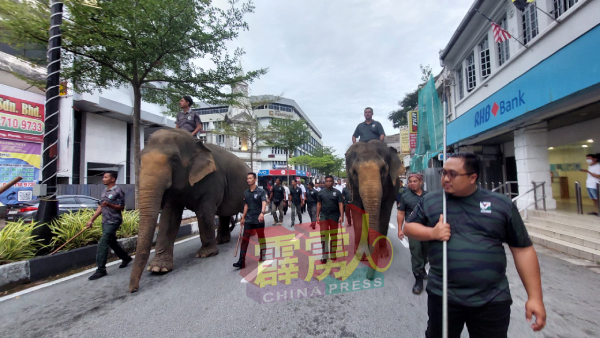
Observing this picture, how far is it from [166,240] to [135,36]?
5.42 metres

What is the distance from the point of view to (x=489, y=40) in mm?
11203

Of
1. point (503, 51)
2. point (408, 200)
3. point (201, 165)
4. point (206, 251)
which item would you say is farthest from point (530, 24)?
point (206, 251)

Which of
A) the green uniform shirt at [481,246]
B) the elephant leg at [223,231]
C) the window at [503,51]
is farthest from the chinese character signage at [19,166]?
the window at [503,51]

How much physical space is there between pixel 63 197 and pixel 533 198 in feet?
52.6

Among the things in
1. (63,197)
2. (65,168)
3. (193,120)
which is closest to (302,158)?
(65,168)

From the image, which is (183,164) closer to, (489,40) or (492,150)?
(489,40)

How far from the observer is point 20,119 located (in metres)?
13.5

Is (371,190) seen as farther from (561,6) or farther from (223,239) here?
(561,6)

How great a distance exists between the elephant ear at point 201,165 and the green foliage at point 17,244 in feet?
9.54

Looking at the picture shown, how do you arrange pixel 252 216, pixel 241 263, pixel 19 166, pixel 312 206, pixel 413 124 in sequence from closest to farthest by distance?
pixel 241 263 < pixel 252 216 < pixel 312 206 < pixel 19 166 < pixel 413 124

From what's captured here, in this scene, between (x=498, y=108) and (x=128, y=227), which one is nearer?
(x=128, y=227)

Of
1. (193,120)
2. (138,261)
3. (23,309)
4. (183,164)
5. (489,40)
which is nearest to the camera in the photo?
(23,309)

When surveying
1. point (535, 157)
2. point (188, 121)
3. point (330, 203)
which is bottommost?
point (330, 203)

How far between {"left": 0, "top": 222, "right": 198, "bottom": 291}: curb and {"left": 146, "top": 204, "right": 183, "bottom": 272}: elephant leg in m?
1.48
